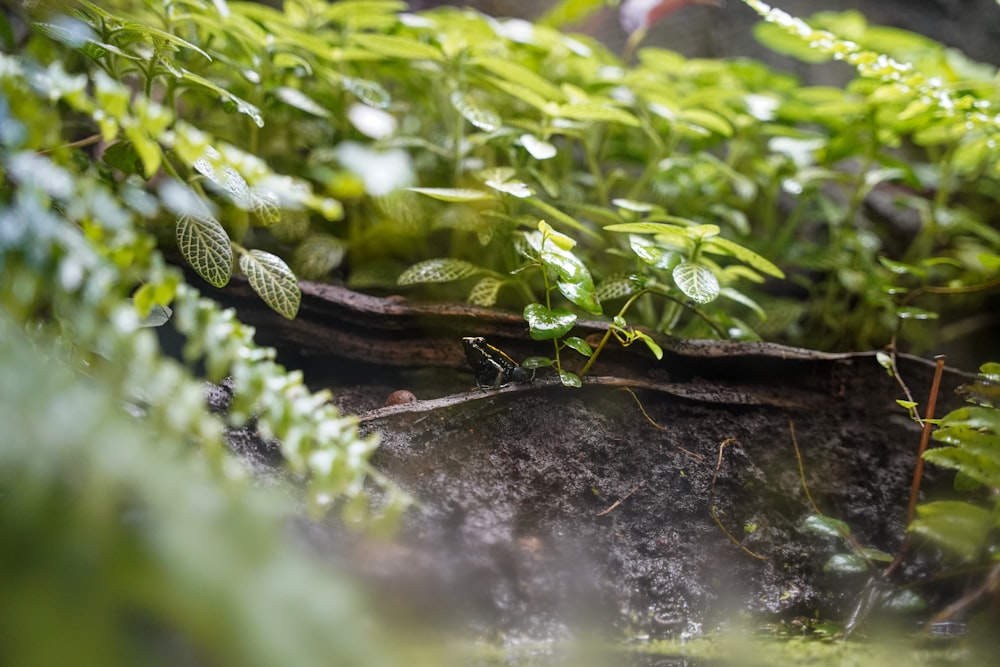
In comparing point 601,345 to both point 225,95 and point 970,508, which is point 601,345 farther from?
point 225,95

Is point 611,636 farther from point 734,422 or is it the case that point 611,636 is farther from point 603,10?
point 603,10

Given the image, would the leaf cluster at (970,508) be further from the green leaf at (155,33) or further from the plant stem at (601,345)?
the green leaf at (155,33)

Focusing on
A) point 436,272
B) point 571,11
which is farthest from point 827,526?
point 571,11

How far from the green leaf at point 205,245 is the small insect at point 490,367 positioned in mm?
501

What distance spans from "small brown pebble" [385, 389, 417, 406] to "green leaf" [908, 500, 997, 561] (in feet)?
3.14

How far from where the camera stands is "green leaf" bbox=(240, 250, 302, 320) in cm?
127

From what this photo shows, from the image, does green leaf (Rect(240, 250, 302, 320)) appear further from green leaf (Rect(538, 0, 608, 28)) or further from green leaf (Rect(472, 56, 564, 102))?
green leaf (Rect(538, 0, 608, 28))

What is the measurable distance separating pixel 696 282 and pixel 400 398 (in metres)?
0.67

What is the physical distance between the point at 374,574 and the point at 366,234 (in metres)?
1.11

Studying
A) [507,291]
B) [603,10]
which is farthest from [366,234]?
[603,10]

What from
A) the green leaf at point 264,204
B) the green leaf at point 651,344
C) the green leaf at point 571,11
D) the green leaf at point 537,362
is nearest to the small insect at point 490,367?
the green leaf at point 537,362

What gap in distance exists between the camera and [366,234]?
1.81 meters

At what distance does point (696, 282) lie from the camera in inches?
50.6

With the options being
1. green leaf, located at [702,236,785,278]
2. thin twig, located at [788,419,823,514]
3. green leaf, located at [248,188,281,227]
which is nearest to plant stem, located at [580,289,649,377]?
green leaf, located at [702,236,785,278]
